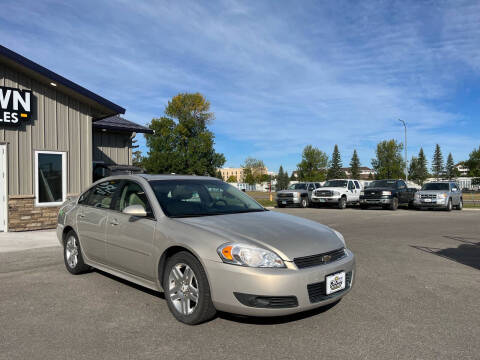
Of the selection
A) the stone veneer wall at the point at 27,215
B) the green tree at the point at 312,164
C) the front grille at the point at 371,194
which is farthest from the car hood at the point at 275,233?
the green tree at the point at 312,164

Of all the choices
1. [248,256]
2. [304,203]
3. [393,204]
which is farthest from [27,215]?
[393,204]

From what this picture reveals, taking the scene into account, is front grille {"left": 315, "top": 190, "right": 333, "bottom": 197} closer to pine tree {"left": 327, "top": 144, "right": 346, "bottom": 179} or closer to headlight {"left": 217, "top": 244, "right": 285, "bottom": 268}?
headlight {"left": 217, "top": 244, "right": 285, "bottom": 268}

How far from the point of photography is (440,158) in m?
122

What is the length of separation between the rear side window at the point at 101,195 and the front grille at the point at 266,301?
2.61 meters

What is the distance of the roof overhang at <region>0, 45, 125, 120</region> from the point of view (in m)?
10.1

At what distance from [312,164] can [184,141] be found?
28.5 m

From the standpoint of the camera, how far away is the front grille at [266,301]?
339 centimetres

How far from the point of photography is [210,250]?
3.57 meters

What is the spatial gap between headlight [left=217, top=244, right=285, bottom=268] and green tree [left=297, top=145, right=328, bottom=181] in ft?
219

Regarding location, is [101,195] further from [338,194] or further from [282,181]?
[282,181]

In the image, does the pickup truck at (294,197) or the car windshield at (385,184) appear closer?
the car windshield at (385,184)

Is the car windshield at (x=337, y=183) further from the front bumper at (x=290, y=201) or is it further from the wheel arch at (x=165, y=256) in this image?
the wheel arch at (x=165, y=256)

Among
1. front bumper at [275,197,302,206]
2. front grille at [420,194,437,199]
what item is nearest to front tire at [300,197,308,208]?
front bumper at [275,197,302,206]

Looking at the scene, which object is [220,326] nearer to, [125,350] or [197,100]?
[125,350]
